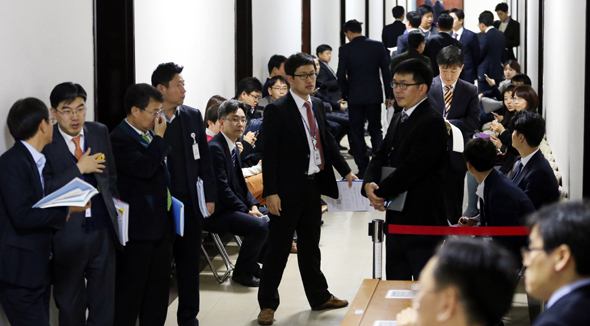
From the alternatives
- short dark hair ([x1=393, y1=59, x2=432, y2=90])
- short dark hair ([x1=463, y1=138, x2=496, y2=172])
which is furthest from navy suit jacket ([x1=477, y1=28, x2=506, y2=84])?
short dark hair ([x1=393, y1=59, x2=432, y2=90])

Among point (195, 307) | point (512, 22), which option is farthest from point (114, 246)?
point (512, 22)

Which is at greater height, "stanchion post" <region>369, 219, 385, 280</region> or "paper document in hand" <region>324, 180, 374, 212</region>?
"paper document in hand" <region>324, 180, 374, 212</region>

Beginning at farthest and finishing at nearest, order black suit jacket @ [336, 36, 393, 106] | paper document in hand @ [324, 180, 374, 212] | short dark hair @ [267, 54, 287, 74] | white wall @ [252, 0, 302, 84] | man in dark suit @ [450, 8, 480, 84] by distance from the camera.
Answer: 1. man in dark suit @ [450, 8, 480, 84]
2. black suit jacket @ [336, 36, 393, 106]
3. short dark hair @ [267, 54, 287, 74]
4. white wall @ [252, 0, 302, 84]
5. paper document in hand @ [324, 180, 374, 212]

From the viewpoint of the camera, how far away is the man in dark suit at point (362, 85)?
28.6ft

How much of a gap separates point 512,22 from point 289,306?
9870mm

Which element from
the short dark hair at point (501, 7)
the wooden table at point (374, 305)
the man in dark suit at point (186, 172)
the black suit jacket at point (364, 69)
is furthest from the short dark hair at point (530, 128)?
the short dark hair at point (501, 7)

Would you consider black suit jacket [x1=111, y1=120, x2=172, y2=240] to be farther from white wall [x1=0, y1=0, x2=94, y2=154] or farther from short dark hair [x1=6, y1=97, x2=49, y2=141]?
short dark hair [x1=6, y1=97, x2=49, y2=141]

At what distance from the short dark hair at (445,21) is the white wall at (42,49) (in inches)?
225

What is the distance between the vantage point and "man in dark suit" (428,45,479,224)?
19.2ft

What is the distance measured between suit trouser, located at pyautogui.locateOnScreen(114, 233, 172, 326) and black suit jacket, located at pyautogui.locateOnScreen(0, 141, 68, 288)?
75 cm

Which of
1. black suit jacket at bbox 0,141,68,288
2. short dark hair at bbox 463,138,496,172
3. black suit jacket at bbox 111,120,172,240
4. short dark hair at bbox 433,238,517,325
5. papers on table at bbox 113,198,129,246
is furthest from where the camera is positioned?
short dark hair at bbox 463,138,496,172

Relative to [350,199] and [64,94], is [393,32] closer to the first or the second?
[350,199]

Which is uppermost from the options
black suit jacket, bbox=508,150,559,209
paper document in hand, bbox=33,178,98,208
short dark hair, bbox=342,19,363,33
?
short dark hair, bbox=342,19,363,33

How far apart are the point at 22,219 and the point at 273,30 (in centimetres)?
652
